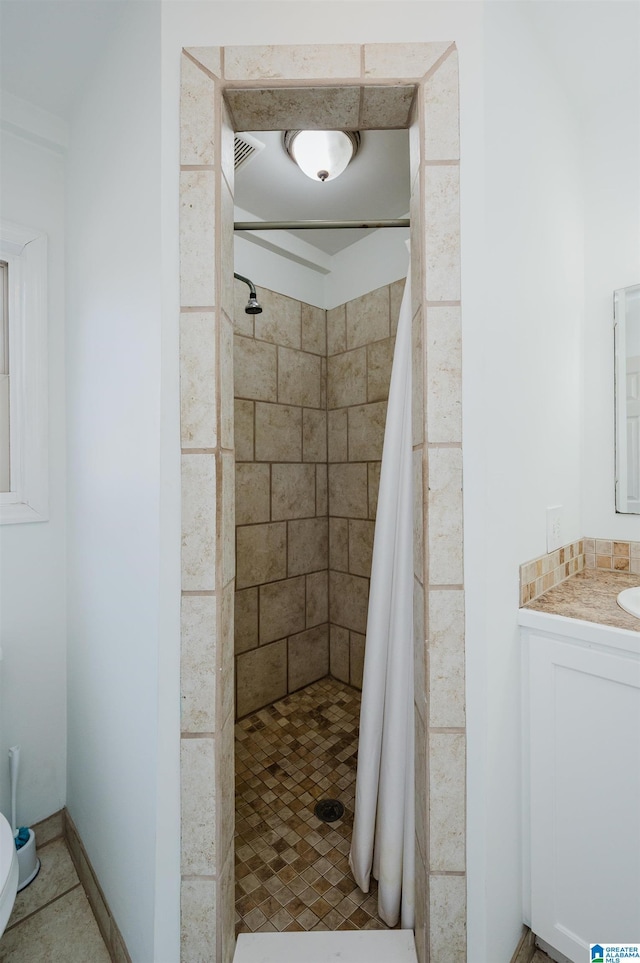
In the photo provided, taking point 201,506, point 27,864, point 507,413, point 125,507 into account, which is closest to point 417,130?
point 507,413

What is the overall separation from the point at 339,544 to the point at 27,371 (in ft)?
5.15

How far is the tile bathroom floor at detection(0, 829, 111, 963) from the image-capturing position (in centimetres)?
102

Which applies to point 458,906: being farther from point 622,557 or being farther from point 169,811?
point 622,557

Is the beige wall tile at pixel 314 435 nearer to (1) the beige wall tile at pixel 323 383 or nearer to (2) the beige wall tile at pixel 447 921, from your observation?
(1) the beige wall tile at pixel 323 383

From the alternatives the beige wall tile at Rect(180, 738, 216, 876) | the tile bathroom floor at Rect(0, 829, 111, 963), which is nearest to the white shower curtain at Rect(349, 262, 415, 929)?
the beige wall tile at Rect(180, 738, 216, 876)

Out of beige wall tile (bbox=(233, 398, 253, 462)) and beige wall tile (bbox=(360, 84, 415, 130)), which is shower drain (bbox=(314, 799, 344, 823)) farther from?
beige wall tile (bbox=(360, 84, 415, 130))

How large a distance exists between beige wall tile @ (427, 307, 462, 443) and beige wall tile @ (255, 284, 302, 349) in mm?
1322

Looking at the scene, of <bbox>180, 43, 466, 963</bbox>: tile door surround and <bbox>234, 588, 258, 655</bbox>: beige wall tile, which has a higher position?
<bbox>180, 43, 466, 963</bbox>: tile door surround

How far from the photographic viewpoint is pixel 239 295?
190cm

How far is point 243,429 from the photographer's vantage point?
1908 millimetres

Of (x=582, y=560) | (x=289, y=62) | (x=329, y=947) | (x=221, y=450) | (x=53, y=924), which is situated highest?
(x=289, y=62)

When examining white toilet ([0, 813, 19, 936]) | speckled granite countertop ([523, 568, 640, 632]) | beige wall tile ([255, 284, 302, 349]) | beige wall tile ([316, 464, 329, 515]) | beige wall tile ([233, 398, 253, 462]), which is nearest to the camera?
white toilet ([0, 813, 19, 936])

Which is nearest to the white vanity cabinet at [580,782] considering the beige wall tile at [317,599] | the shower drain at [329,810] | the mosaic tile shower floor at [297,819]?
the mosaic tile shower floor at [297,819]

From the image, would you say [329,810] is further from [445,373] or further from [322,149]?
[322,149]
